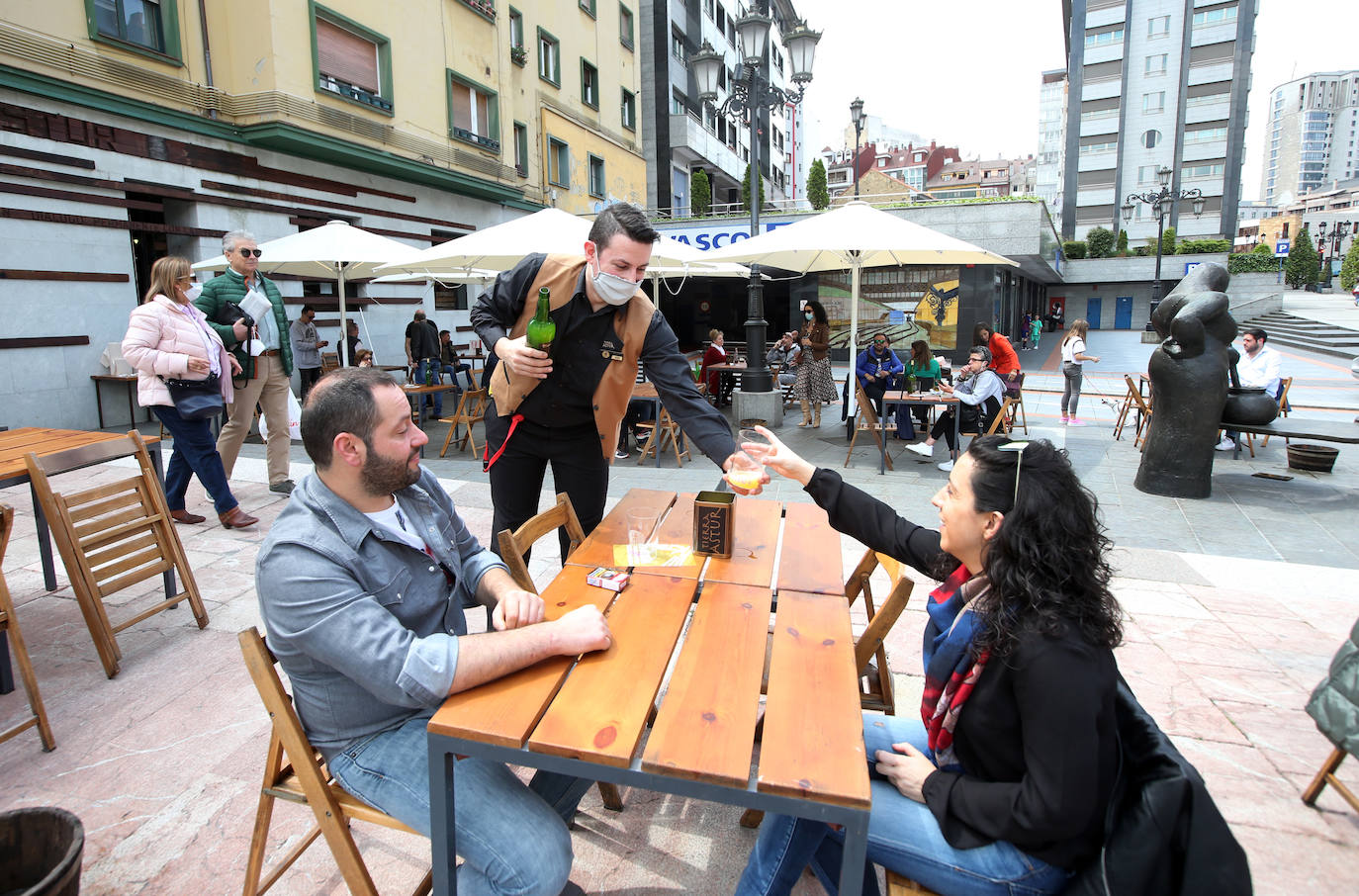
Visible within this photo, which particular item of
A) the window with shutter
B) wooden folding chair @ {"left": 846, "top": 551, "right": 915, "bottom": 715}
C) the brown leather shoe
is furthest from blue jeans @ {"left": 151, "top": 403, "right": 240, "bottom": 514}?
the window with shutter

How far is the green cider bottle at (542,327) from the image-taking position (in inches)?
114

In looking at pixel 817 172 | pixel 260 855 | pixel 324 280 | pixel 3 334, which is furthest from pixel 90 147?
pixel 817 172

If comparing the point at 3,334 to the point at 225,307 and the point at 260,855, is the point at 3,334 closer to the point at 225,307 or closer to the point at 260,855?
the point at 225,307

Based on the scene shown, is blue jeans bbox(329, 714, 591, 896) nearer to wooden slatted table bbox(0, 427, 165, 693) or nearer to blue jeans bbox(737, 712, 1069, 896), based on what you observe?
blue jeans bbox(737, 712, 1069, 896)

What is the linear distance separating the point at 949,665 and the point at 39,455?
398cm

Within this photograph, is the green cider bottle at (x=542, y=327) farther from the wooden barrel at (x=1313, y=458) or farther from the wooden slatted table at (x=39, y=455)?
the wooden barrel at (x=1313, y=458)

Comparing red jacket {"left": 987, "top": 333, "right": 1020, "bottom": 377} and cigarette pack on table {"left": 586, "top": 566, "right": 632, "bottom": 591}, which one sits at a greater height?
red jacket {"left": 987, "top": 333, "right": 1020, "bottom": 377}

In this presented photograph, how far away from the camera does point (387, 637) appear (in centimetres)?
159

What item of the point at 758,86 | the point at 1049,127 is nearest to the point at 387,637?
the point at 758,86

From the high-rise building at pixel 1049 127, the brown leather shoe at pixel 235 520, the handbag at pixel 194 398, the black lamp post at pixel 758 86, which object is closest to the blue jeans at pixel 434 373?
the black lamp post at pixel 758 86

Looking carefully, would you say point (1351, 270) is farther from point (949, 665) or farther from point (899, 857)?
point (899, 857)

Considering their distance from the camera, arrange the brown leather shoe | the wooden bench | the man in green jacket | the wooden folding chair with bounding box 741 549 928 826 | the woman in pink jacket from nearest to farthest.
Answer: the wooden folding chair with bounding box 741 549 928 826
the woman in pink jacket
the brown leather shoe
the man in green jacket
the wooden bench

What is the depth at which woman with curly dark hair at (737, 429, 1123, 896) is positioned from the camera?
136cm

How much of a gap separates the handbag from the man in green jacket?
0.61 metres
